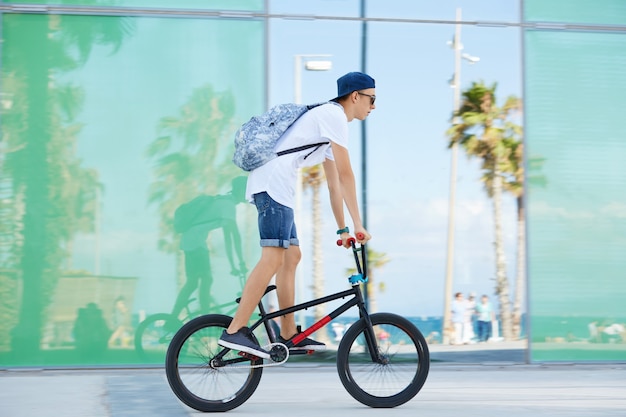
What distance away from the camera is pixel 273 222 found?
546 cm

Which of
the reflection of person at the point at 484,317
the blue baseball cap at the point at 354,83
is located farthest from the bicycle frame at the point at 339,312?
the reflection of person at the point at 484,317

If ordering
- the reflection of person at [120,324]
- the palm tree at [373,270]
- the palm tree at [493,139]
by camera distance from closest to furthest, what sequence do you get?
1. the reflection of person at [120,324]
2. the palm tree at [373,270]
3. the palm tree at [493,139]

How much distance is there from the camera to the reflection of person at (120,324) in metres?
8.07

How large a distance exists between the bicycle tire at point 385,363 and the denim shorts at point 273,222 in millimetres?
652

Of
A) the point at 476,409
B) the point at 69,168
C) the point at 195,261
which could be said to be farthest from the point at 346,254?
the point at 476,409

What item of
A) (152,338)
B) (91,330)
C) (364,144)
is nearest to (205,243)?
(152,338)

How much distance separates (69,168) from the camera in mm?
8062

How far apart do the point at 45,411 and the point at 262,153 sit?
1.89 metres

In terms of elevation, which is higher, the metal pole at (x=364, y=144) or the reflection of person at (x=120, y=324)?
the metal pole at (x=364, y=144)

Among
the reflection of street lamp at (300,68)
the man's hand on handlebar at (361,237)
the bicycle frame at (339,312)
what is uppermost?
the reflection of street lamp at (300,68)

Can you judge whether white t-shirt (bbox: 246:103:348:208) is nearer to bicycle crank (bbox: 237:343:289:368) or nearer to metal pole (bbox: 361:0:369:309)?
bicycle crank (bbox: 237:343:289:368)

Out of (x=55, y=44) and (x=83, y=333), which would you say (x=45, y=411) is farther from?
(x=55, y=44)

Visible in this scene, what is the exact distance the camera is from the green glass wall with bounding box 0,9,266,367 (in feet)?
26.2

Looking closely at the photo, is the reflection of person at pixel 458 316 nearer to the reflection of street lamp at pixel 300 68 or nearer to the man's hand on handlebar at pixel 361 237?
the reflection of street lamp at pixel 300 68
